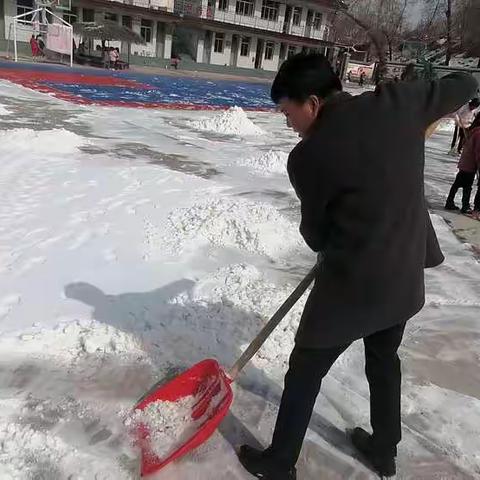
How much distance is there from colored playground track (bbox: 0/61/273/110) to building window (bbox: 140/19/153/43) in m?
8.93

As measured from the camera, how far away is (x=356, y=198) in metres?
1.63

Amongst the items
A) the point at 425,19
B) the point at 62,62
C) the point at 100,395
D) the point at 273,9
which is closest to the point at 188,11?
the point at 273,9

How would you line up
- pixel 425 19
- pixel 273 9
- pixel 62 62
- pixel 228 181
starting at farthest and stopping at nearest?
pixel 425 19, pixel 273 9, pixel 62 62, pixel 228 181

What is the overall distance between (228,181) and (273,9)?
36.3 meters

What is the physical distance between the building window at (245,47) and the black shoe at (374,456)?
38.2 metres

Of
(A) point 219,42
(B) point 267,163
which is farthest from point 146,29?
(B) point 267,163

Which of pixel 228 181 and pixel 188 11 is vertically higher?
pixel 188 11

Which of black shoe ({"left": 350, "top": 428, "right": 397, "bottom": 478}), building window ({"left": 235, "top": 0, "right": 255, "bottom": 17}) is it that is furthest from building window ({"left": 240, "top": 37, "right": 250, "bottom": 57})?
black shoe ({"left": 350, "top": 428, "right": 397, "bottom": 478})

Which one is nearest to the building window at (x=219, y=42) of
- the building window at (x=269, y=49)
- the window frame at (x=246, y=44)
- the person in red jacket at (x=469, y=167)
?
the window frame at (x=246, y=44)

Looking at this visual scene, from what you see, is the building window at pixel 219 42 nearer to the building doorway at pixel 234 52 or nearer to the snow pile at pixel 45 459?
the building doorway at pixel 234 52

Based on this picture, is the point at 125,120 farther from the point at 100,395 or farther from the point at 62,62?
the point at 62,62

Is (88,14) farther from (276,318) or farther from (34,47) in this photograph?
(276,318)

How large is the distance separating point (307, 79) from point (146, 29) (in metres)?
33.8

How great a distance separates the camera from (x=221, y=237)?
4539mm
